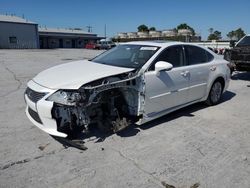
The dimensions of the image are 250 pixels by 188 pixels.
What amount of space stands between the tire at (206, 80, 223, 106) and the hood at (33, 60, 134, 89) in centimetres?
281

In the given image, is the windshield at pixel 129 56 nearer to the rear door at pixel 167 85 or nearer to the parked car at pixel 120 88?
the parked car at pixel 120 88

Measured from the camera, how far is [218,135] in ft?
15.4

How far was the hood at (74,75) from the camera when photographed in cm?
391

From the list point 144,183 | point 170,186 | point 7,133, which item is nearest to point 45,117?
point 7,133

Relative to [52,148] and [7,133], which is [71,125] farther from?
[7,133]

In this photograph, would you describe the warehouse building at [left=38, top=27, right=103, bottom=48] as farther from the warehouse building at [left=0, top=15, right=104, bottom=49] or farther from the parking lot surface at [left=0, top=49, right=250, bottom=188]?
the parking lot surface at [left=0, top=49, right=250, bottom=188]

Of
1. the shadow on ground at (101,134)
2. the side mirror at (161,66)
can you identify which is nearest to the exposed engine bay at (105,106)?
the shadow on ground at (101,134)

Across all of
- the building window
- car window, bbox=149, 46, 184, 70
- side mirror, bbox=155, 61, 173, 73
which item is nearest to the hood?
side mirror, bbox=155, 61, 173, 73

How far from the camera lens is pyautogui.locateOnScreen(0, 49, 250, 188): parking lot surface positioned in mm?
3270

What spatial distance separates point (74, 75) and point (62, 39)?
57112 millimetres

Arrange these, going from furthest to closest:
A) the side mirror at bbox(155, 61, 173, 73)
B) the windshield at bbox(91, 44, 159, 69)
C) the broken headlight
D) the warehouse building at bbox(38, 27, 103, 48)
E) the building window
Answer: the warehouse building at bbox(38, 27, 103, 48) → the building window → the windshield at bbox(91, 44, 159, 69) → the side mirror at bbox(155, 61, 173, 73) → the broken headlight

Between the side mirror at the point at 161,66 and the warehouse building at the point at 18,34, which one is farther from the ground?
the warehouse building at the point at 18,34

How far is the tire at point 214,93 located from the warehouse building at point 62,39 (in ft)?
172

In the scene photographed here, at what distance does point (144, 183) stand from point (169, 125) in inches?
81.6
